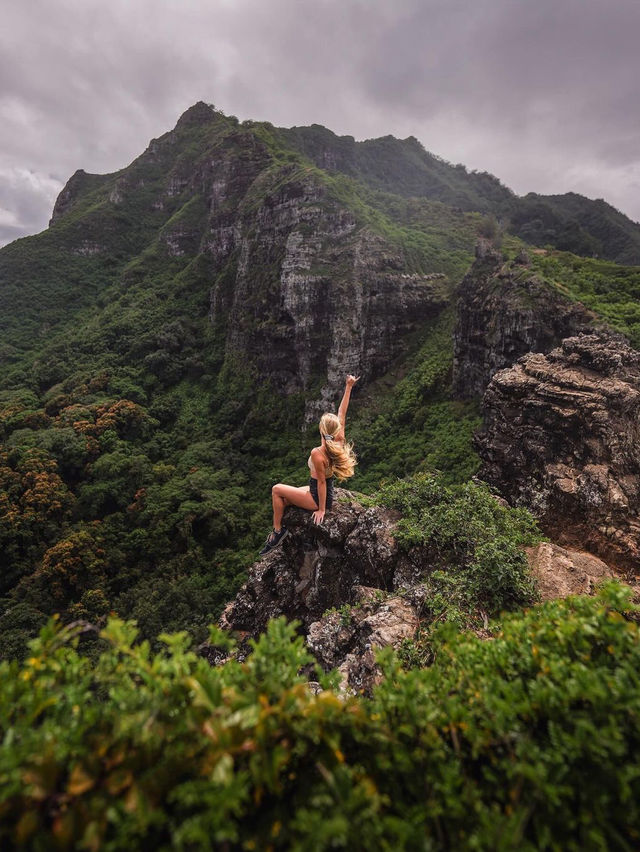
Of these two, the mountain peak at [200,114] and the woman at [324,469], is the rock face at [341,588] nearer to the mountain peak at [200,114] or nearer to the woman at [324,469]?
the woman at [324,469]

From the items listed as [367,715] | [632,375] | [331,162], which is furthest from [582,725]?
[331,162]

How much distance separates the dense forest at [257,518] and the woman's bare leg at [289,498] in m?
1.89

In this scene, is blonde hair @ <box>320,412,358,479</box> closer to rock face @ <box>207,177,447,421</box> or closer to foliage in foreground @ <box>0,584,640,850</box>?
foliage in foreground @ <box>0,584,640,850</box>

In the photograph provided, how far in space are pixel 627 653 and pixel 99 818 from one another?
266cm

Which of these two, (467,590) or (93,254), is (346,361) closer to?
(467,590)

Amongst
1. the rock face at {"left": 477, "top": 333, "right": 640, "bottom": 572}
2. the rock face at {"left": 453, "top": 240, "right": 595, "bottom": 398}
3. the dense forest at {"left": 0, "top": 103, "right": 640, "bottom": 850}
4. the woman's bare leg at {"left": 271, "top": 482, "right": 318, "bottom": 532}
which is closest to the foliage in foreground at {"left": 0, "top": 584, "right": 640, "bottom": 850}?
the dense forest at {"left": 0, "top": 103, "right": 640, "bottom": 850}

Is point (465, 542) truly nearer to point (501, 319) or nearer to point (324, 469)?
point (324, 469)

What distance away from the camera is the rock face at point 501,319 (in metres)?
21.0

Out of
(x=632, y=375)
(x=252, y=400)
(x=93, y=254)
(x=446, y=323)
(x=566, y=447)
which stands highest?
(x=93, y=254)

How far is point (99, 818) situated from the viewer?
132cm

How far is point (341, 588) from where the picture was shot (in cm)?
727

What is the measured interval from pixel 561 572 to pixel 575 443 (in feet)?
21.0

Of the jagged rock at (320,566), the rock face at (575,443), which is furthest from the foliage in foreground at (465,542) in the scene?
the rock face at (575,443)

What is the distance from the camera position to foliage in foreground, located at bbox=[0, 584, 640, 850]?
1.34 m
